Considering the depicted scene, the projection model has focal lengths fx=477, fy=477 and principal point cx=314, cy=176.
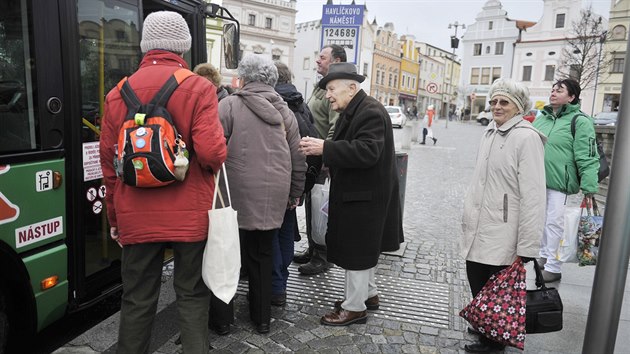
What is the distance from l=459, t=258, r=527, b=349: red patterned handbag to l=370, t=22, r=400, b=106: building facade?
62283mm

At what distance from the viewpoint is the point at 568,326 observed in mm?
3906

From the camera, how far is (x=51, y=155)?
285cm

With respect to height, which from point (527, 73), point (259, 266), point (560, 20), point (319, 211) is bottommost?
point (259, 266)

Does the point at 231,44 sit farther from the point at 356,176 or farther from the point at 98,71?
the point at 356,176

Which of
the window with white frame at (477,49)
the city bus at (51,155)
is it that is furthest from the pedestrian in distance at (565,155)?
the window with white frame at (477,49)

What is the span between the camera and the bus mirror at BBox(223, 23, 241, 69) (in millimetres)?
4688

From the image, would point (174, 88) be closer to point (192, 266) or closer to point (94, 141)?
point (192, 266)

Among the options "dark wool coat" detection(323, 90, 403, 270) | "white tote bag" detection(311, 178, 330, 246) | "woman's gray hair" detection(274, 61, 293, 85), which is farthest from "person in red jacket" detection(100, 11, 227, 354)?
"white tote bag" detection(311, 178, 330, 246)

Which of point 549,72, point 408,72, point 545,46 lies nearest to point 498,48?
point 545,46

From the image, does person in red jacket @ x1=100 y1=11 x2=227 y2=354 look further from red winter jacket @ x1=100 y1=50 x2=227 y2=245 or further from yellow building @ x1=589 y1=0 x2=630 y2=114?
yellow building @ x1=589 y1=0 x2=630 y2=114

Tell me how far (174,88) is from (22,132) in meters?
1.00

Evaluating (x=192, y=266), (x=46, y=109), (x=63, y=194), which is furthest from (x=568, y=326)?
(x=46, y=109)

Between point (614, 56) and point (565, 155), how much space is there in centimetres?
4231

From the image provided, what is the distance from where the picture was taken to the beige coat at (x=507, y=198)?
299 centimetres
